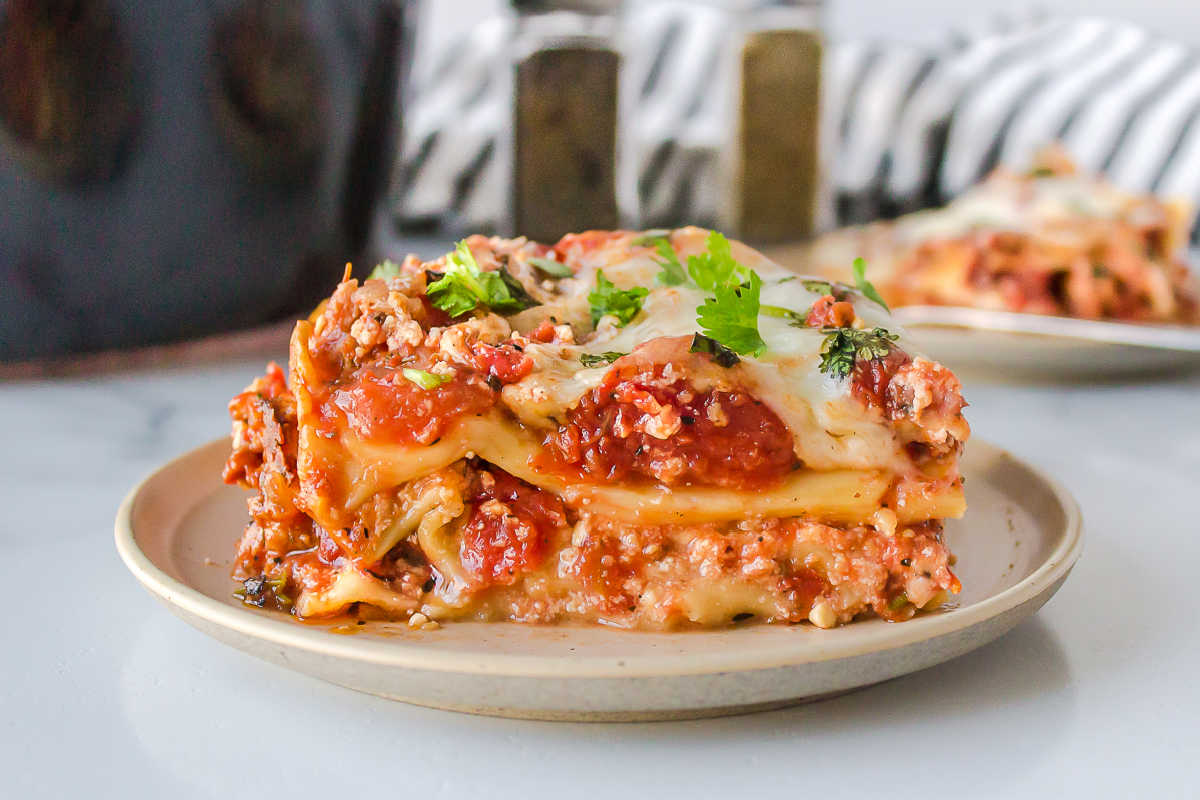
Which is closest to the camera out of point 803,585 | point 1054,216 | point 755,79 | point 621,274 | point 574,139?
point 803,585

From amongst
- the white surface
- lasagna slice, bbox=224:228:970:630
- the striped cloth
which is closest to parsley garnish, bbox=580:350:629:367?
lasagna slice, bbox=224:228:970:630

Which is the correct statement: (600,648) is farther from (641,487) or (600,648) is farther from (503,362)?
(503,362)

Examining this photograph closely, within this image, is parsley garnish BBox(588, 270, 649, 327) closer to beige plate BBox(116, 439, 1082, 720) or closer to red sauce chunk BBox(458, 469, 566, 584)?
red sauce chunk BBox(458, 469, 566, 584)

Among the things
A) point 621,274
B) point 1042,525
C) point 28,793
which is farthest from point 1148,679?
point 28,793

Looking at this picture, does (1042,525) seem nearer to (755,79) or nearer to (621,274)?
(621,274)

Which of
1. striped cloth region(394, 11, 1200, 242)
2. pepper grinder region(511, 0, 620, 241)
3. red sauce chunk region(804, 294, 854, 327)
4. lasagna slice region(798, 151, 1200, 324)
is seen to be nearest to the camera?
red sauce chunk region(804, 294, 854, 327)

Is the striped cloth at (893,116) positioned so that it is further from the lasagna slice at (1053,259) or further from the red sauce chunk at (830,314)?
the red sauce chunk at (830,314)
